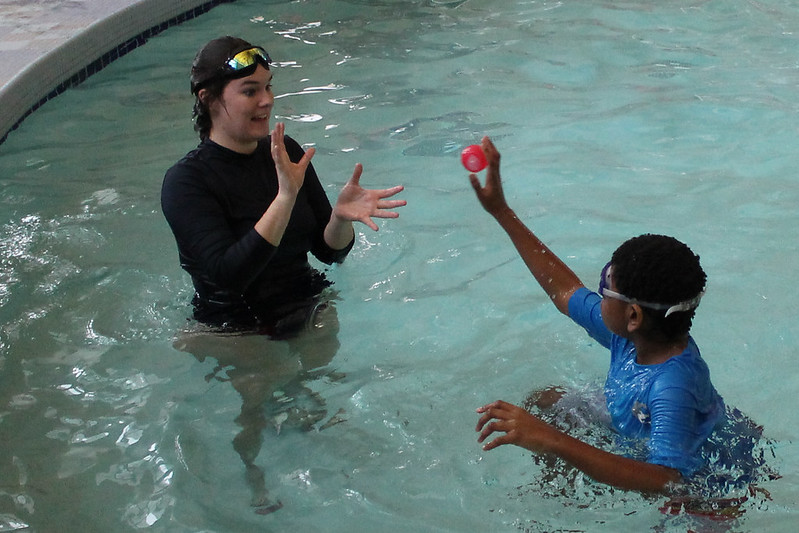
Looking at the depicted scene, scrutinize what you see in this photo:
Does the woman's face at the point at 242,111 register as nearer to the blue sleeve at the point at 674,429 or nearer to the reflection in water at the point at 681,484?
the reflection in water at the point at 681,484

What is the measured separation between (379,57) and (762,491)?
18.7 ft

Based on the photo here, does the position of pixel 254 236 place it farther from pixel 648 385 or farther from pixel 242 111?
pixel 648 385

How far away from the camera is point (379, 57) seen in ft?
26.3

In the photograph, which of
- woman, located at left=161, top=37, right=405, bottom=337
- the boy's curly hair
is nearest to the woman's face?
woman, located at left=161, top=37, right=405, bottom=337

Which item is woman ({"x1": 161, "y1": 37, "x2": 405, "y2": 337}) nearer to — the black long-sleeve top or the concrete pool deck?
the black long-sleeve top

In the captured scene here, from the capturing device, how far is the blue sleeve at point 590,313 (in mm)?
3170

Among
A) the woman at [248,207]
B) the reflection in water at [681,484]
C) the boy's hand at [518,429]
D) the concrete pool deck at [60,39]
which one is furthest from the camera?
the concrete pool deck at [60,39]

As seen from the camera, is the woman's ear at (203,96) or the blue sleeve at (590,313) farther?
the woman's ear at (203,96)

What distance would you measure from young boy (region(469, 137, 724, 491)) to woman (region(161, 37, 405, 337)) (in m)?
0.94

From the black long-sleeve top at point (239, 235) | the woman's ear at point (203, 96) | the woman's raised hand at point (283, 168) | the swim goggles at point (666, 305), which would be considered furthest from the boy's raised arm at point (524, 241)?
the woman's ear at point (203, 96)

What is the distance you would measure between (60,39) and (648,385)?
Answer: 242 inches

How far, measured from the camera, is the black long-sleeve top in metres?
3.31

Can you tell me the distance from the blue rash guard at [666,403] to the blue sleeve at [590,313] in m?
0.03

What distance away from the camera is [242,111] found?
136 inches
